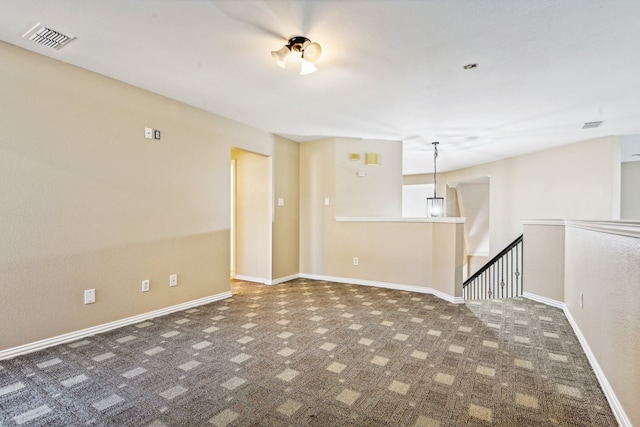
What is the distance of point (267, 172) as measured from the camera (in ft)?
16.7

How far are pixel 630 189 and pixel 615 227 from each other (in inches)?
301

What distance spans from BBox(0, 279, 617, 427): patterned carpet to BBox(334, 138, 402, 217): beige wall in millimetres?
2355

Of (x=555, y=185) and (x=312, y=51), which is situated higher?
(x=312, y=51)

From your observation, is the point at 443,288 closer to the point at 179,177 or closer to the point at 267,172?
the point at 267,172

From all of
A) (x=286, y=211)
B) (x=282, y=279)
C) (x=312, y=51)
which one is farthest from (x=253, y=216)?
(x=312, y=51)

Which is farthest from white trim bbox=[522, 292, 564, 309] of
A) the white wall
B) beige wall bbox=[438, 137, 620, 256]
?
the white wall

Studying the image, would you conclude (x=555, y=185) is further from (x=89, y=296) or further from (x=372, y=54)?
(x=89, y=296)

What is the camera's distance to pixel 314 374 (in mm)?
2225

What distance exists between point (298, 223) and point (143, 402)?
13.0 ft

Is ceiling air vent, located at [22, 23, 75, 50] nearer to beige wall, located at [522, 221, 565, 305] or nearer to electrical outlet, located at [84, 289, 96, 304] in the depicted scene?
electrical outlet, located at [84, 289, 96, 304]

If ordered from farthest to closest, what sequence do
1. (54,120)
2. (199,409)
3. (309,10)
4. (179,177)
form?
(179,177) < (54,120) < (309,10) < (199,409)

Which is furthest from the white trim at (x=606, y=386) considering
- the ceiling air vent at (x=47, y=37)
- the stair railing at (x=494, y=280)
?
the ceiling air vent at (x=47, y=37)

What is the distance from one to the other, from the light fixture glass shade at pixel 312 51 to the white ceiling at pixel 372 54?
0.10 m

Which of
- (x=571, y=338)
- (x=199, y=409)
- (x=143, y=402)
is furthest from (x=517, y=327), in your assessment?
(x=143, y=402)
